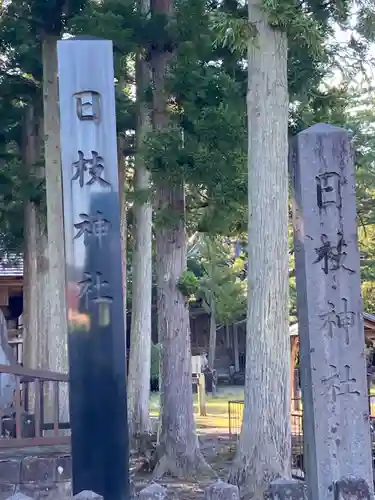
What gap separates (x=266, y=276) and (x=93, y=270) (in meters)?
3.01

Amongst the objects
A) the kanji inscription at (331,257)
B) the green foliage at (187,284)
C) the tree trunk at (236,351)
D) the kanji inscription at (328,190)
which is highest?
the kanji inscription at (328,190)

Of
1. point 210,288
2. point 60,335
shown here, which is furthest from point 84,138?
point 210,288

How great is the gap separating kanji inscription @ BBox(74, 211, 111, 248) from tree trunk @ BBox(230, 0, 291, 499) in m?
2.90

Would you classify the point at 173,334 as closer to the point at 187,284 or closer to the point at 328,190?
the point at 187,284

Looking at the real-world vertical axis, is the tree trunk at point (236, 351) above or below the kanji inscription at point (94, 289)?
below

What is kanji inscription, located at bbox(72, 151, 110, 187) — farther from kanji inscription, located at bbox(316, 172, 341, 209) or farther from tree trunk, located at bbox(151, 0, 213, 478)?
tree trunk, located at bbox(151, 0, 213, 478)

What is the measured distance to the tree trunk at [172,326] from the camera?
12.2 m

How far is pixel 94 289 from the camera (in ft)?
22.2

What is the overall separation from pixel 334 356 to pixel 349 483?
1.34 metres

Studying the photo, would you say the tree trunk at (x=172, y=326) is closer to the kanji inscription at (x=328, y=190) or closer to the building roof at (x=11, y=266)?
the kanji inscription at (x=328, y=190)

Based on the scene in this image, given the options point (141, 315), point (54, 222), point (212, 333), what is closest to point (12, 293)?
point (141, 315)

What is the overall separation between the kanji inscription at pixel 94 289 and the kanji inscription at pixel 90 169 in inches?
36.0

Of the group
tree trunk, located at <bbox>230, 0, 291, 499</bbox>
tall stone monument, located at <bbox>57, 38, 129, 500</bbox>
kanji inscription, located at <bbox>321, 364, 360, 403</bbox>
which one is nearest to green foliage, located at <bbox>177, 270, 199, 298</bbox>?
tree trunk, located at <bbox>230, 0, 291, 499</bbox>

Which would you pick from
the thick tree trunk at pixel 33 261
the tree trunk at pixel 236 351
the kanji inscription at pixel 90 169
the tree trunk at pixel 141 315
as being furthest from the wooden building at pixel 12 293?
the tree trunk at pixel 236 351
